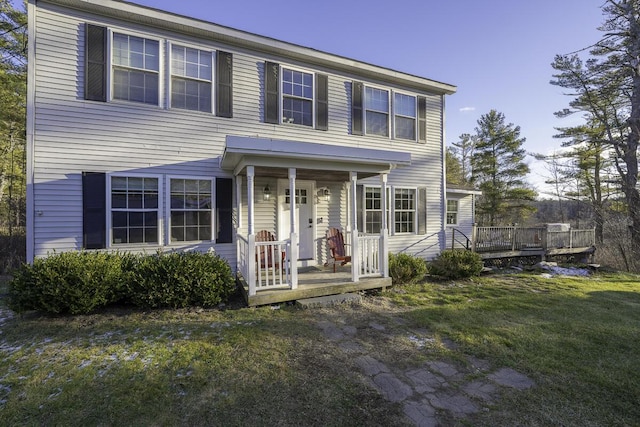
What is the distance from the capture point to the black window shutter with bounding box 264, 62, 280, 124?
7.09 meters

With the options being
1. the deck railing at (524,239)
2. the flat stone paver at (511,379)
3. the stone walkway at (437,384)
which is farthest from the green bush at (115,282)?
the deck railing at (524,239)

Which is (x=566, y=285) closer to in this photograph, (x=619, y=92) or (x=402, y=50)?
(x=402, y=50)

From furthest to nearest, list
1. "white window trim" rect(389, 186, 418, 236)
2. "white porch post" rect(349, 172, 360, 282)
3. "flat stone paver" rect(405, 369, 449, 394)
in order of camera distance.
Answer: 1. "white window trim" rect(389, 186, 418, 236)
2. "white porch post" rect(349, 172, 360, 282)
3. "flat stone paver" rect(405, 369, 449, 394)

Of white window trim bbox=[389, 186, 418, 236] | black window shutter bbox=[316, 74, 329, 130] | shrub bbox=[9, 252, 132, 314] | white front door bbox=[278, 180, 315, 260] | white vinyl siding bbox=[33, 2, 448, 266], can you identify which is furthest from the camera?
white window trim bbox=[389, 186, 418, 236]

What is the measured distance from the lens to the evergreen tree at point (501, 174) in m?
22.9

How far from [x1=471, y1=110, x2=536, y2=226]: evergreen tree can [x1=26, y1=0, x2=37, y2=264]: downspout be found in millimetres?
25429

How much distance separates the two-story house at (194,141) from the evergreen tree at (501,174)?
748 inches

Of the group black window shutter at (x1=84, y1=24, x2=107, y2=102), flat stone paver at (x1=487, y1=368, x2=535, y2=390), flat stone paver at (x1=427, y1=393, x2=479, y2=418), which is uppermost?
black window shutter at (x1=84, y1=24, x2=107, y2=102)

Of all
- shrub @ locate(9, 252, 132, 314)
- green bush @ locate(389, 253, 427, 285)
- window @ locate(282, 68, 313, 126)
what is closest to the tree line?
green bush @ locate(389, 253, 427, 285)

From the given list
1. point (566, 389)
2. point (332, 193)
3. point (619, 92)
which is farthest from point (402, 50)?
point (619, 92)

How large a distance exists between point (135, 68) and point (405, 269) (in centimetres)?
733

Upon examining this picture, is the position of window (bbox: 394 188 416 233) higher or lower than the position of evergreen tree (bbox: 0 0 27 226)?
lower

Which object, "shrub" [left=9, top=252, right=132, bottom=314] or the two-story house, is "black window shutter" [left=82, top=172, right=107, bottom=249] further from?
→ "shrub" [left=9, top=252, right=132, bottom=314]

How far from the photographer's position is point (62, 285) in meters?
4.45
